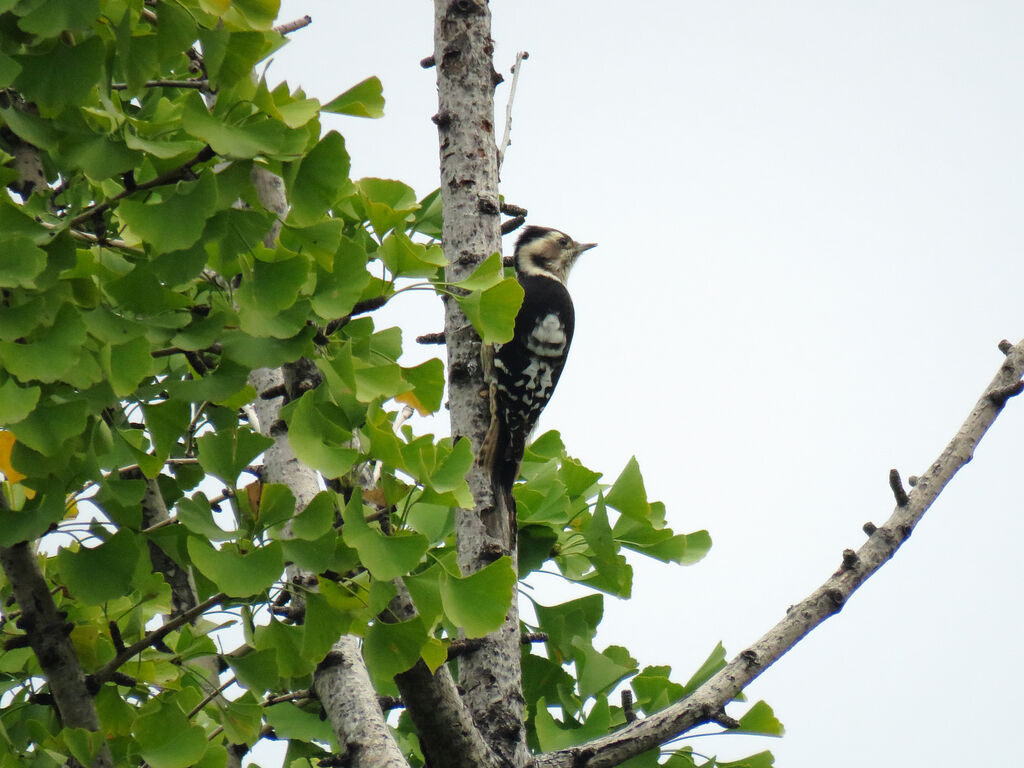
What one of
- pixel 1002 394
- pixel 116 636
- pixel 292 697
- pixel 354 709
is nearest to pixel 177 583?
pixel 292 697

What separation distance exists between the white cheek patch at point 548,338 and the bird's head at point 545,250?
765mm

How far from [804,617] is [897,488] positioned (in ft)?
1.48

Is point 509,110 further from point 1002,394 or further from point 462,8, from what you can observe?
point 1002,394

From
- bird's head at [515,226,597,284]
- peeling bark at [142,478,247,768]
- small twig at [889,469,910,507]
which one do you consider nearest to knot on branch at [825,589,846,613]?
small twig at [889,469,910,507]

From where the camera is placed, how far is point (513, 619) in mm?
3004

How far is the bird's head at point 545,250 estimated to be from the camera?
20.6 feet

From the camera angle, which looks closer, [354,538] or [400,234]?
[354,538]

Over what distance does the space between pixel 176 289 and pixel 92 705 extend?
3.07ft

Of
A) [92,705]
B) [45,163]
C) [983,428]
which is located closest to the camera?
[45,163]

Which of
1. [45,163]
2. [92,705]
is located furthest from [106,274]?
[92,705]

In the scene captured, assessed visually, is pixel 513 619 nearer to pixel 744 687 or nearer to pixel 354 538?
pixel 744 687

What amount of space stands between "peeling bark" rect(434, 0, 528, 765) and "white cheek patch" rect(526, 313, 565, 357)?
1.90 meters

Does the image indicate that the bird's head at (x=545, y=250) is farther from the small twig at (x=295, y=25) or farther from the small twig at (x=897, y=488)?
the small twig at (x=897, y=488)

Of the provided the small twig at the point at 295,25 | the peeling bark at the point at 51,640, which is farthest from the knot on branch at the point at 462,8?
the peeling bark at the point at 51,640
